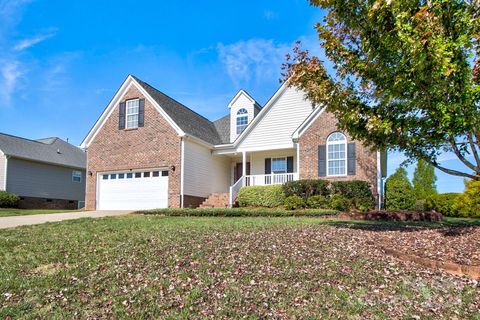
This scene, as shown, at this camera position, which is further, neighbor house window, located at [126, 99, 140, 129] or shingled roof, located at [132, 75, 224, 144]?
neighbor house window, located at [126, 99, 140, 129]

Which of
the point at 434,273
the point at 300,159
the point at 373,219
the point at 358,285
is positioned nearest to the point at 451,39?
the point at 434,273

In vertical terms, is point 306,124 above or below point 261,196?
above

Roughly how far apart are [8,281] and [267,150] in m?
15.5

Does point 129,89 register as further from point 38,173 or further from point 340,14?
point 340,14

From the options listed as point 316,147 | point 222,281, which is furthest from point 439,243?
point 316,147

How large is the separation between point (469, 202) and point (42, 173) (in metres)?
26.8

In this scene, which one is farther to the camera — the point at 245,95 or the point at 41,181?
the point at 41,181

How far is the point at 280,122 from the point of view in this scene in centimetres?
1905

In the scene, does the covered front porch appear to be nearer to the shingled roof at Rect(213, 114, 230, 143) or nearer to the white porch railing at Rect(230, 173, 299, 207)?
the white porch railing at Rect(230, 173, 299, 207)

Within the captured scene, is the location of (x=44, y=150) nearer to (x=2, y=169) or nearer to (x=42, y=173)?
(x=42, y=173)

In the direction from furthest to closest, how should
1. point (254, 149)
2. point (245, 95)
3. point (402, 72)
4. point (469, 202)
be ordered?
point (245, 95) < point (254, 149) < point (469, 202) < point (402, 72)

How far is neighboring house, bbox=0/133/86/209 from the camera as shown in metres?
23.1

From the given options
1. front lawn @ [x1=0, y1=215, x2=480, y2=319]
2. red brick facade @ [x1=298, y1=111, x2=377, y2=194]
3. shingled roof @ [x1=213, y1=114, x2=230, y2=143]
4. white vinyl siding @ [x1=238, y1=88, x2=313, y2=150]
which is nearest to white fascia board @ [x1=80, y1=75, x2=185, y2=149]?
white vinyl siding @ [x1=238, y1=88, x2=313, y2=150]

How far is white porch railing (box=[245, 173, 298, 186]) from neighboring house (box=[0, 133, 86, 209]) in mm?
15406
